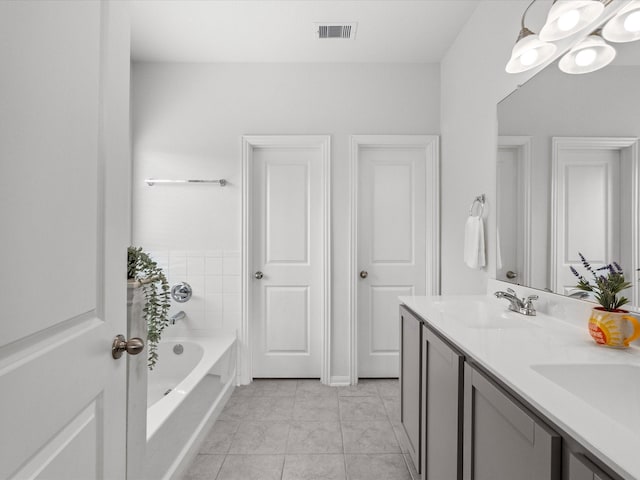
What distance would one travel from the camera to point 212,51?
2754mm

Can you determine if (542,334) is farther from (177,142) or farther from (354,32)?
(177,142)

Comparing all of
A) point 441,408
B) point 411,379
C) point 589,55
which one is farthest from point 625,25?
point 411,379

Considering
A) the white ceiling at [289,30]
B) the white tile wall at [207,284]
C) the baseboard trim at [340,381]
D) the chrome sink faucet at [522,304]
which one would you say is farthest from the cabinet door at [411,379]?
the white ceiling at [289,30]

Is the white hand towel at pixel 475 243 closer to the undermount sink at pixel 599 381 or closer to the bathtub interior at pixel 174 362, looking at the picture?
the undermount sink at pixel 599 381

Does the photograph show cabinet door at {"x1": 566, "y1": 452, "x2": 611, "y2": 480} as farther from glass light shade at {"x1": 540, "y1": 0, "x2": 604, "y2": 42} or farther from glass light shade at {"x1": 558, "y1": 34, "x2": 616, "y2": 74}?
glass light shade at {"x1": 540, "y1": 0, "x2": 604, "y2": 42}

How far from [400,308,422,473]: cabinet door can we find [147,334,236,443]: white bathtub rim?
1.14 metres

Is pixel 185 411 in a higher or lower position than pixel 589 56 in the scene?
lower

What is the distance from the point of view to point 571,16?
128 cm

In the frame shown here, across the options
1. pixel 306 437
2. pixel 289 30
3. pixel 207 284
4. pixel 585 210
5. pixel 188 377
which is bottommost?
pixel 306 437

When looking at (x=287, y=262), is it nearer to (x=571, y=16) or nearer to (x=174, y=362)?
(x=174, y=362)

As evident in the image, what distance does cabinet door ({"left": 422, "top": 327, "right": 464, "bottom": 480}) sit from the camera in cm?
114

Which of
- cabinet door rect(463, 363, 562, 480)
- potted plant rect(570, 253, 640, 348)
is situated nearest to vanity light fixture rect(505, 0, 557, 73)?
potted plant rect(570, 253, 640, 348)

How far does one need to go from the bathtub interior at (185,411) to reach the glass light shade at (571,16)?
7.38ft

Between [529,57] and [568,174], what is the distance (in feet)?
1.80
